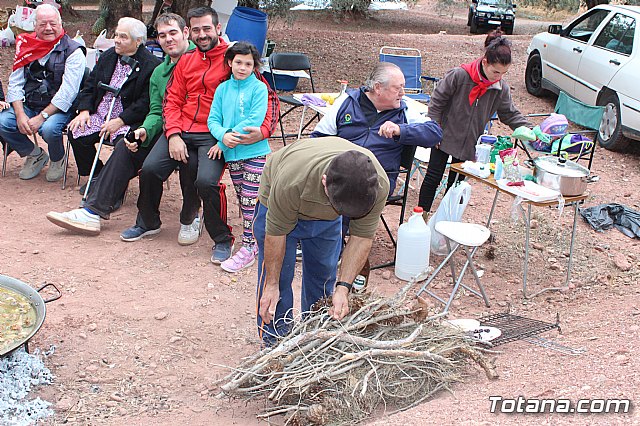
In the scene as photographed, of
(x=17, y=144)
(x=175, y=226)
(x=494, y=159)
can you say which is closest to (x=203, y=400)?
(x=175, y=226)

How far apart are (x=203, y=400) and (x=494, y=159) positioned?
318 centimetres

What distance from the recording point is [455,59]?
43.9 feet

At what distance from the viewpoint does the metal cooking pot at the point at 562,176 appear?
4996mm

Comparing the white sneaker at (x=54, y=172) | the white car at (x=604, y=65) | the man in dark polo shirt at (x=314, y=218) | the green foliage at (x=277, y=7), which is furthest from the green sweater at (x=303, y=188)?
the green foliage at (x=277, y=7)

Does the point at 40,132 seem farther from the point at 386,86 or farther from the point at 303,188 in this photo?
the point at 303,188

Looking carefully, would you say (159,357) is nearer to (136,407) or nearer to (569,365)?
(136,407)

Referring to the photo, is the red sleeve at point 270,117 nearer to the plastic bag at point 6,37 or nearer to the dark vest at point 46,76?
the dark vest at point 46,76

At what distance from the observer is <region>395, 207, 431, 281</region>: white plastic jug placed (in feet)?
17.1

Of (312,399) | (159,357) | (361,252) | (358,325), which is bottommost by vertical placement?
(159,357)

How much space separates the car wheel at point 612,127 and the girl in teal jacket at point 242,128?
5198 millimetres

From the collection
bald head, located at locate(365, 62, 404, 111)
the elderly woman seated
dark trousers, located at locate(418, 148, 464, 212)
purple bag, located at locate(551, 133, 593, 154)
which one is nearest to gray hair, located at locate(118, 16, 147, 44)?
the elderly woman seated

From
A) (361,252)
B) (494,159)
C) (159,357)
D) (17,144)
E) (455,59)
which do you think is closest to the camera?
(361,252)

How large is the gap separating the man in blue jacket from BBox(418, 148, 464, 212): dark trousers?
30.4 inches

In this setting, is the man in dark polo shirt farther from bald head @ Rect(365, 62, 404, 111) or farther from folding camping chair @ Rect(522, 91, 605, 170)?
folding camping chair @ Rect(522, 91, 605, 170)
